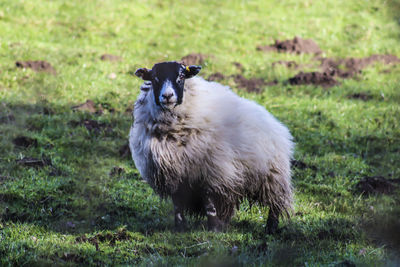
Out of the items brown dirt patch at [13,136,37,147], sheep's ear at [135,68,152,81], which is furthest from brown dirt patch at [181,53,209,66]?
sheep's ear at [135,68,152,81]

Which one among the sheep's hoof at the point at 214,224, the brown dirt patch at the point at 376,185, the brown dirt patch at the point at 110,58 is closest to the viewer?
the sheep's hoof at the point at 214,224

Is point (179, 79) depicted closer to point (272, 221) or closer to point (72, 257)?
point (272, 221)

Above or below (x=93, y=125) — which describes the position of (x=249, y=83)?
above

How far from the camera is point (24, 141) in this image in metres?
7.81

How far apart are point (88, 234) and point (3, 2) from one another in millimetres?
10750

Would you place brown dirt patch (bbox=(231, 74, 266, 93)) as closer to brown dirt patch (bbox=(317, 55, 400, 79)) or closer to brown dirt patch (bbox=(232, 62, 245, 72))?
brown dirt patch (bbox=(232, 62, 245, 72))

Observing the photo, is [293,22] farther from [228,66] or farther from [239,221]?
[239,221]

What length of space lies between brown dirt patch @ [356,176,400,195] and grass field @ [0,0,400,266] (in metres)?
0.10

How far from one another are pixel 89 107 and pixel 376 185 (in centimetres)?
548

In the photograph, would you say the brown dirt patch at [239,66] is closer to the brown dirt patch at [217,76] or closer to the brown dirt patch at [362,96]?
the brown dirt patch at [217,76]

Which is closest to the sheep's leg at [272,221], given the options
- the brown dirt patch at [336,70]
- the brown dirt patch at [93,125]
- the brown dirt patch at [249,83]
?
the brown dirt patch at [93,125]

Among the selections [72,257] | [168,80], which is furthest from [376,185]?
[72,257]

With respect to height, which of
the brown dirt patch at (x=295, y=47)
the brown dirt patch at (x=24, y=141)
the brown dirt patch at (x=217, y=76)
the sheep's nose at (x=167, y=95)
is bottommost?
the brown dirt patch at (x=24, y=141)

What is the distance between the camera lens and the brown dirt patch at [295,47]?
1290 cm
